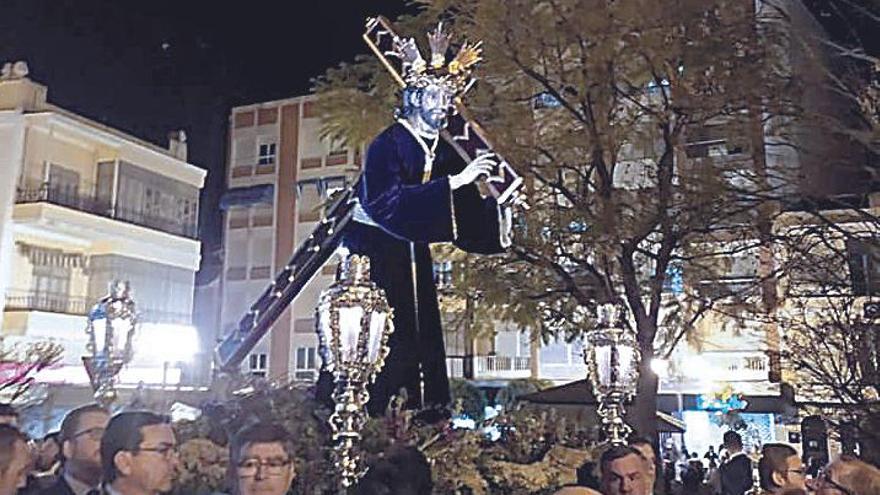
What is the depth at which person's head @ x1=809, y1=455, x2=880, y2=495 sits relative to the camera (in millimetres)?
4235

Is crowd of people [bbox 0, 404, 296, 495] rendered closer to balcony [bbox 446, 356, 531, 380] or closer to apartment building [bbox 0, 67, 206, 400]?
apartment building [bbox 0, 67, 206, 400]

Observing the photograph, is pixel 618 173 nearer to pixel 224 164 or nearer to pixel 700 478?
pixel 700 478

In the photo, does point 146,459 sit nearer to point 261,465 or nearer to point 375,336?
point 261,465

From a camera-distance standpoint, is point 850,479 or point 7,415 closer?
point 850,479

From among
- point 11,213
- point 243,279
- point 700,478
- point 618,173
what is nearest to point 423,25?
point 618,173

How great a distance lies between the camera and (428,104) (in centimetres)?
636

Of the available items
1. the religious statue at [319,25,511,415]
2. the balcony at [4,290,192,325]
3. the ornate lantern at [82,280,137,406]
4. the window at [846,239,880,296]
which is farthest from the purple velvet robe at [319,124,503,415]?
the balcony at [4,290,192,325]

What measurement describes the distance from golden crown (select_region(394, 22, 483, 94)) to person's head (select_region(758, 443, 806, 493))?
323cm

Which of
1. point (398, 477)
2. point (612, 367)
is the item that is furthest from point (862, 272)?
point (398, 477)

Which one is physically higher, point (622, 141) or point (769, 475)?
point (622, 141)

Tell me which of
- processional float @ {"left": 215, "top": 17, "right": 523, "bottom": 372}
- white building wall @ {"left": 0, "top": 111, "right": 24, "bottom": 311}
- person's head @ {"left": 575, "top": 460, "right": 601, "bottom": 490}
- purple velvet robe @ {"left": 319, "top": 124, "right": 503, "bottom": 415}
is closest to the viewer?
person's head @ {"left": 575, "top": 460, "right": 601, "bottom": 490}

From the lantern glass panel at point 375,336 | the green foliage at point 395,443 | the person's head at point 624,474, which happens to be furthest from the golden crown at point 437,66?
the person's head at point 624,474

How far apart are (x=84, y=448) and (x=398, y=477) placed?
1.57m

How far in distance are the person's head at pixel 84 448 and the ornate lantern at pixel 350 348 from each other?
1195 mm
